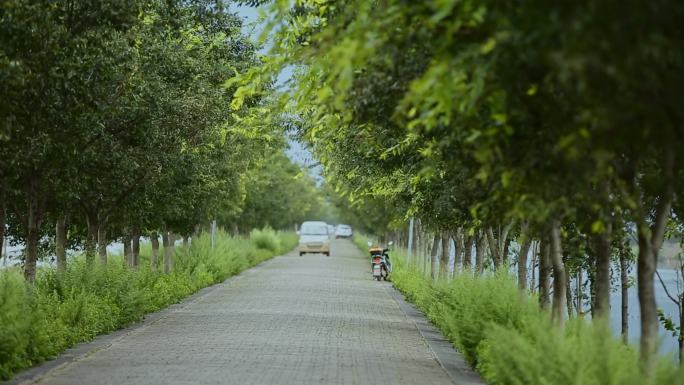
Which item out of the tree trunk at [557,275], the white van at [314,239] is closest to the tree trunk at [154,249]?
the tree trunk at [557,275]

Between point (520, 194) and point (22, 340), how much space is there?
7.04 m

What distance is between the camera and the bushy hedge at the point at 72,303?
13.6 m

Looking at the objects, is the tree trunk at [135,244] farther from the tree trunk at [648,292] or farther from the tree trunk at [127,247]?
the tree trunk at [648,292]

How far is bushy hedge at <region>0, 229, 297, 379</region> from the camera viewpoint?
1356 cm

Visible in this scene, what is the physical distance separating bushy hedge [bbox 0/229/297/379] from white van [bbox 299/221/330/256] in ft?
134

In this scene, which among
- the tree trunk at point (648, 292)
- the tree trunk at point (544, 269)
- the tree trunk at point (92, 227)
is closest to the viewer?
the tree trunk at point (648, 292)

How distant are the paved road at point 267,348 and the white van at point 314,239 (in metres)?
45.8

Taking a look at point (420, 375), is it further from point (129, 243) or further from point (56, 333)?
point (129, 243)

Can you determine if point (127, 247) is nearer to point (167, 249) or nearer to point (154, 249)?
point (154, 249)

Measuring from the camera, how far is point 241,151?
31.6 m

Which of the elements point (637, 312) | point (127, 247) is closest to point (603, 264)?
point (127, 247)

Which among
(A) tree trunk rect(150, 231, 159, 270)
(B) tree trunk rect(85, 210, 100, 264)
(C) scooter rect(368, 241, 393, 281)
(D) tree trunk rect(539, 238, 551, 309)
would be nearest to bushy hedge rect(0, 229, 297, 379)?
(A) tree trunk rect(150, 231, 159, 270)

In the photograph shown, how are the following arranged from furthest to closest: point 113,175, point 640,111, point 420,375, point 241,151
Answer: point 241,151
point 113,175
point 420,375
point 640,111

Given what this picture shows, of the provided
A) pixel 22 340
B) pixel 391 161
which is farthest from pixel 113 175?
pixel 22 340
